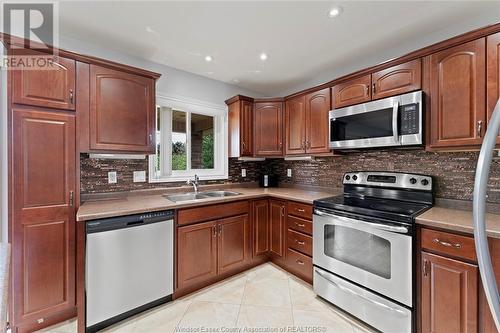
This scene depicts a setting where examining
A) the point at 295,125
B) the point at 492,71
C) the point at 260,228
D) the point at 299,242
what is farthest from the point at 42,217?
the point at 492,71

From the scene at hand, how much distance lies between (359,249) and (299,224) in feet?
2.28

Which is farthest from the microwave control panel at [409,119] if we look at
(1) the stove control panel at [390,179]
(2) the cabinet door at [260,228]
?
(2) the cabinet door at [260,228]

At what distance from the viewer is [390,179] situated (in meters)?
2.24

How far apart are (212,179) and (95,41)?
1915 mm

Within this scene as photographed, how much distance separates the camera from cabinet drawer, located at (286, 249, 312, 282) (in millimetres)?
2367

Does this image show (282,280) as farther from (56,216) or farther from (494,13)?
(494,13)

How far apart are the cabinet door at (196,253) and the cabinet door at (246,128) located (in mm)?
1173

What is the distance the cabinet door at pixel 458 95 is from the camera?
1557 mm

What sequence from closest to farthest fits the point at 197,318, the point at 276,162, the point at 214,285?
the point at 197,318
the point at 214,285
the point at 276,162

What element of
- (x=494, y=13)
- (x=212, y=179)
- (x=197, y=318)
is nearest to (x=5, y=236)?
(x=197, y=318)

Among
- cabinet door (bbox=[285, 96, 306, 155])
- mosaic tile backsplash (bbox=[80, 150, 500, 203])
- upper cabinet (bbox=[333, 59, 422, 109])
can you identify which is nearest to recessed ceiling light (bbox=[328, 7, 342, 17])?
upper cabinet (bbox=[333, 59, 422, 109])

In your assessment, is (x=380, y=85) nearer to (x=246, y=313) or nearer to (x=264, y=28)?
(x=264, y=28)

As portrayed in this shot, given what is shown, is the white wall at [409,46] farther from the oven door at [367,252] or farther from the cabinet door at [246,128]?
the oven door at [367,252]

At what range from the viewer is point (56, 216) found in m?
1.75
